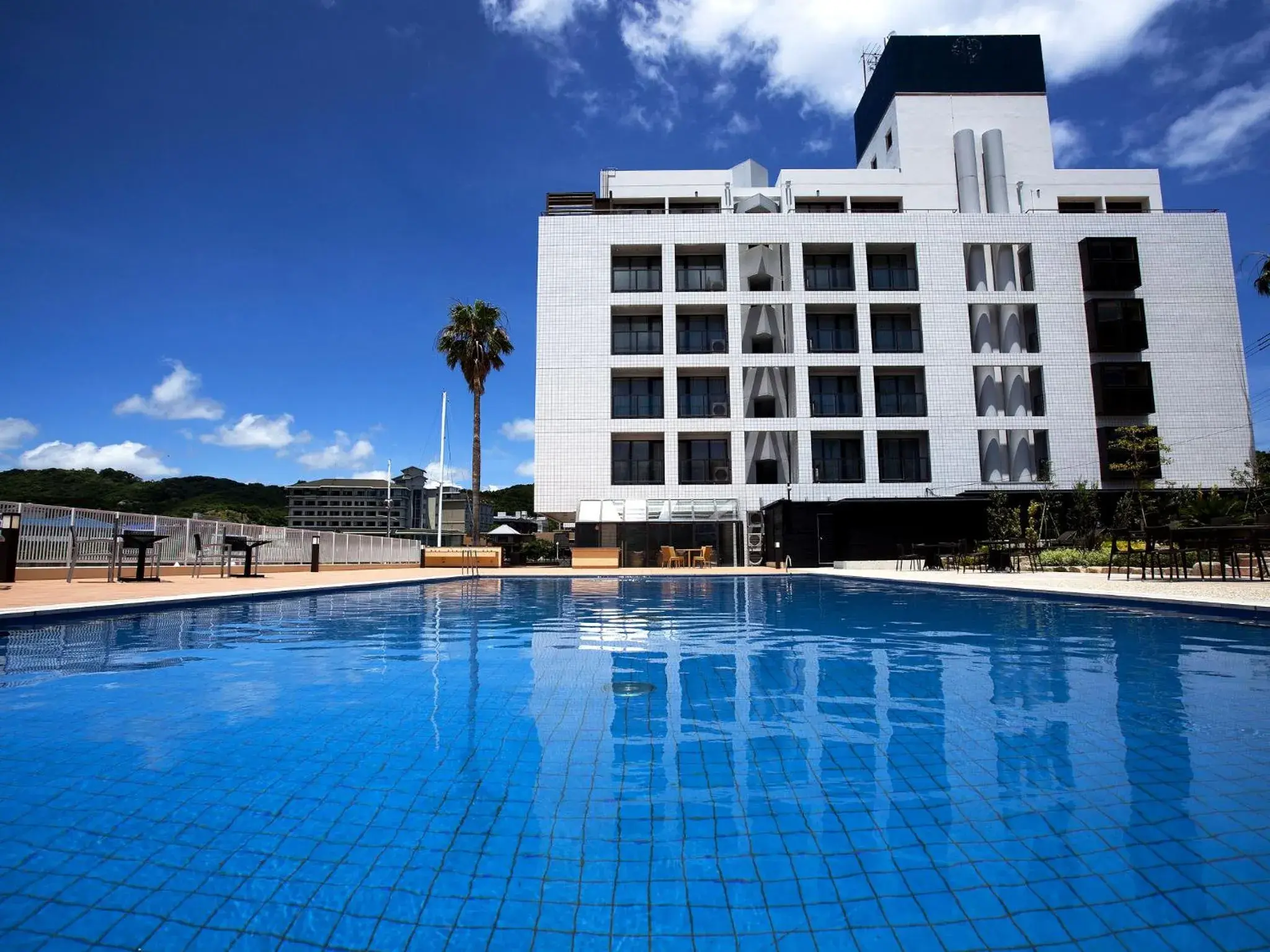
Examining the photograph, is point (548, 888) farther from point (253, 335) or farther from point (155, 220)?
point (253, 335)

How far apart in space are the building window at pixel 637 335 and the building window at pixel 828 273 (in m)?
6.93

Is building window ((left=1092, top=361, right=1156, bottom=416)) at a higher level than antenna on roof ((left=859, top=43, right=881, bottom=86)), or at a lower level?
lower

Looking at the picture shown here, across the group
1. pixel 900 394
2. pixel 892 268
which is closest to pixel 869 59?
pixel 892 268

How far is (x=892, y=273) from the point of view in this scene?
96.7 feet

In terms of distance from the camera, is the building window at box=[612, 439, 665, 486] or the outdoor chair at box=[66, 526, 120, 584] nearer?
the outdoor chair at box=[66, 526, 120, 584]

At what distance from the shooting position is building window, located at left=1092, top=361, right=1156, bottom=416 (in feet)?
90.9

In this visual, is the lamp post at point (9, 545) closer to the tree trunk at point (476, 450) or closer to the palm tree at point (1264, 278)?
the tree trunk at point (476, 450)

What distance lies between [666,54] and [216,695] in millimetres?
24946

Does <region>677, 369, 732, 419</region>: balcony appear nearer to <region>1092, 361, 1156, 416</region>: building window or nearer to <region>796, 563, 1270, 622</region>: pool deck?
<region>796, 563, 1270, 622</region>: pool deck

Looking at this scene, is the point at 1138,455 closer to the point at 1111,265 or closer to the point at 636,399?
the point at 1111,265

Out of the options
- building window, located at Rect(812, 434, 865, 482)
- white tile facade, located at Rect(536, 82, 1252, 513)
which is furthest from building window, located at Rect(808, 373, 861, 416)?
building window, located at Rect(812, 434, 865, 482)

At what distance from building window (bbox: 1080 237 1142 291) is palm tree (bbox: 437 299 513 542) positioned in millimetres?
25763

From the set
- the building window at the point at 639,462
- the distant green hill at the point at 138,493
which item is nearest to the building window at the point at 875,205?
the building window at the point at 639,462

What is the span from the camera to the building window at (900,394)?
28.2 m
